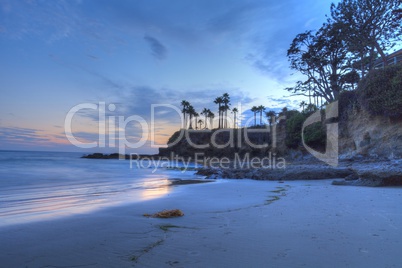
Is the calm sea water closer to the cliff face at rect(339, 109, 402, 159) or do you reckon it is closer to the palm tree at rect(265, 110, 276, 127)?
the cliff face at rect(339, 109, 402, 159)

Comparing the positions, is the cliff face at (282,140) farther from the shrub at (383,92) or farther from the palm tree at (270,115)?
the palm tree at (270,115)

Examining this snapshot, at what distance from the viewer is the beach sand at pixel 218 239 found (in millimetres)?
2455

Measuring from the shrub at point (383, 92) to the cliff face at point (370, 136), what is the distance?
1.95ft

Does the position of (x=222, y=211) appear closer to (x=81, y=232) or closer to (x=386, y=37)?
(x=81, y=232)

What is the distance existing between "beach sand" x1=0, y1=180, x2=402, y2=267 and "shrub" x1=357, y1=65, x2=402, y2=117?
13.5 meters

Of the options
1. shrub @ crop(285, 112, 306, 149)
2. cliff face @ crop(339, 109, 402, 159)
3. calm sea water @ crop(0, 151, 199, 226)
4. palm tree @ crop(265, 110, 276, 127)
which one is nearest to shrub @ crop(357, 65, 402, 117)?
cliff face @ crop(339, 109, 402, 159)

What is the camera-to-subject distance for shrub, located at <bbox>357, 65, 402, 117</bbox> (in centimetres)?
1554

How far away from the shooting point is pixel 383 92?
54.2ft

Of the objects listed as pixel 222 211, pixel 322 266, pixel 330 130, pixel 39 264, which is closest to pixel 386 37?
pixel 330 130

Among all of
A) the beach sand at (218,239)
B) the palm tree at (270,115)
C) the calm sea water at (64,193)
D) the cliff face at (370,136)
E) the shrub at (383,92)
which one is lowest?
the calm sea water at (64,193)

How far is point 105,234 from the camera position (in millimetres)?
3439

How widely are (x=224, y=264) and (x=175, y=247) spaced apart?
27.3 inches

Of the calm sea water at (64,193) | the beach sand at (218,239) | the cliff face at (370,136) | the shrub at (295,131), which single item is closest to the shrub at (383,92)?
the cliff face at (370,136)

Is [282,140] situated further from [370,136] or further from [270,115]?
[270,115]
